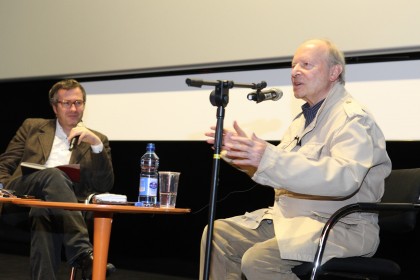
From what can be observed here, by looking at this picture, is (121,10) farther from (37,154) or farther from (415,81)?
(415,81)

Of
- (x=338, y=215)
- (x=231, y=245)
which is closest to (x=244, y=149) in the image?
(x=338, y=215)

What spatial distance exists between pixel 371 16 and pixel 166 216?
199cm

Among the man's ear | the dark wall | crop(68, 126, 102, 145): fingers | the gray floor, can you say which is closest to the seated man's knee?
the man's ear

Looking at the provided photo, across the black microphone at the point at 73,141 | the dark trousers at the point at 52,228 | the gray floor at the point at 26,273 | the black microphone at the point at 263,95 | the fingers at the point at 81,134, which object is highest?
the black microphone at the point at 263,95

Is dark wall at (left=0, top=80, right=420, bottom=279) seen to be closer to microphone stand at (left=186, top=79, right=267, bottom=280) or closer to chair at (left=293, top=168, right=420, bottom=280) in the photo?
chair at (left=293, top=168, right=420, bottom=280)

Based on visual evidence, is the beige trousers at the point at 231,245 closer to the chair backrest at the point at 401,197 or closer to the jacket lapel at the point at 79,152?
the chair backrest at the point at 401,197

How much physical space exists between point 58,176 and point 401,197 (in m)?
1.59

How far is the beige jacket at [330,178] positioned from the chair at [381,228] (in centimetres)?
4

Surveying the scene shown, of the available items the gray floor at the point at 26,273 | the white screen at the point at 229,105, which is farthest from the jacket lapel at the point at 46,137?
the gray floor at the point at 26,273

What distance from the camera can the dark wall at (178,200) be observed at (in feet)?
13.5

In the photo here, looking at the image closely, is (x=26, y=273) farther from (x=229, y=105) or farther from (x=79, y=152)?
(x=229, y=105)

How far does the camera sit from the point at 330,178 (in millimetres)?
2121

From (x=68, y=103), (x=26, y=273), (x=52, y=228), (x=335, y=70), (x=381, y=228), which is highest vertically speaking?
(x=335, y=70)

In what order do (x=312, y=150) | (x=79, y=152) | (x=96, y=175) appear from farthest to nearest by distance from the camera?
(x=79, y=152) < (x=96, y=175) < (x=312, y=150)
